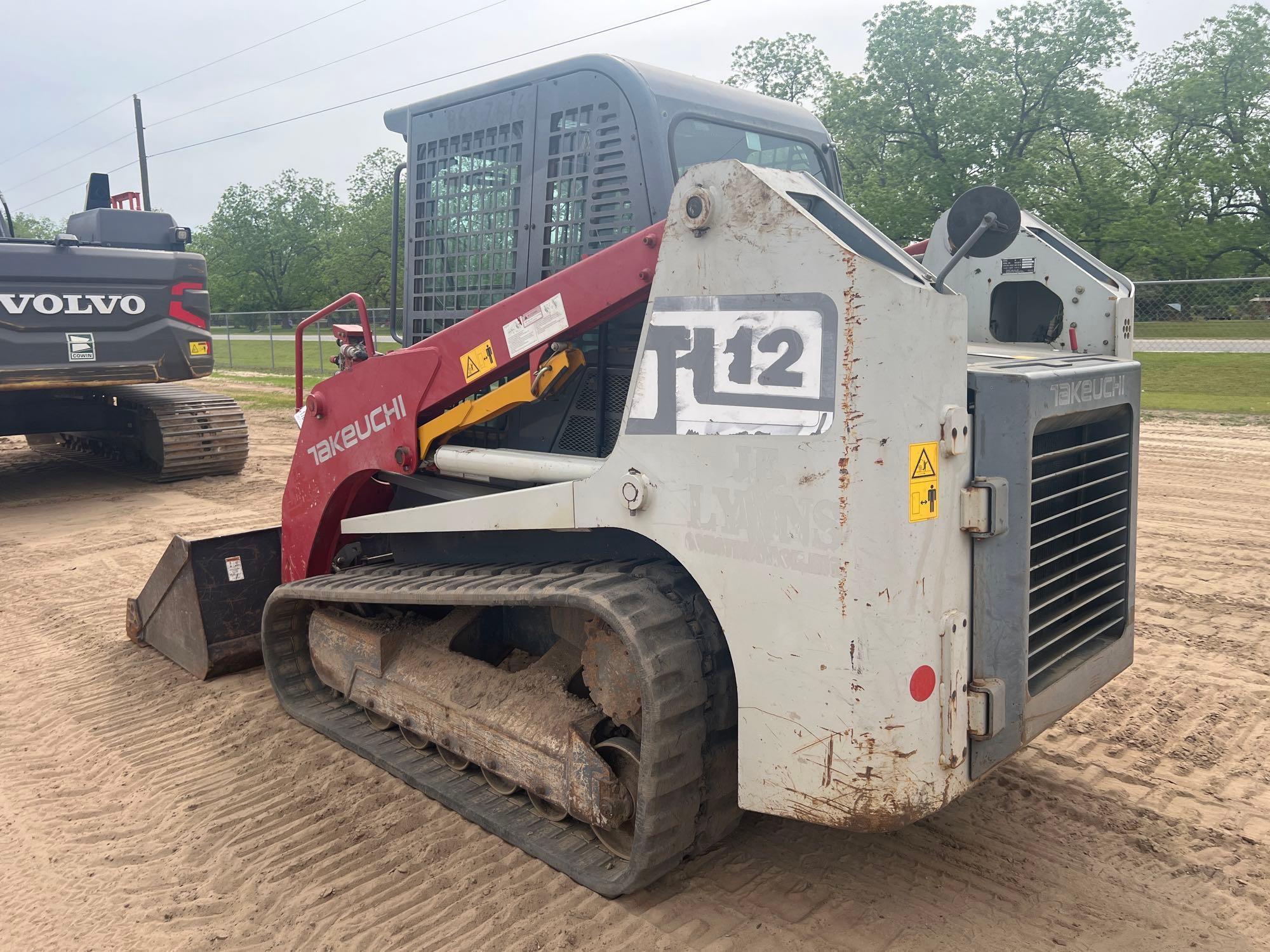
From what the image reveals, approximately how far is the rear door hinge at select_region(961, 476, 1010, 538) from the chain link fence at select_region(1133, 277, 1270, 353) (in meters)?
13.3

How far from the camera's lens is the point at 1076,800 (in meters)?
3.39

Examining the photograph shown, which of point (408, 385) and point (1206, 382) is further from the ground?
point (408, 385)

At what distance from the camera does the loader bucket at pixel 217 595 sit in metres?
4.75

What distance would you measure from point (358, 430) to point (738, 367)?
1904 mm

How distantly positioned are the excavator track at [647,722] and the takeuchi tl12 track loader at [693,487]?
1cm

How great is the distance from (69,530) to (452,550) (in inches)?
218

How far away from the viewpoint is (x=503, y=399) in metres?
3.39

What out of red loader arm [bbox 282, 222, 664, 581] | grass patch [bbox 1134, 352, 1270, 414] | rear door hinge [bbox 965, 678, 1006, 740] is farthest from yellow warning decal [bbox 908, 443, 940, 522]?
grass patch [bbox 1134, 352, 1270, 414]

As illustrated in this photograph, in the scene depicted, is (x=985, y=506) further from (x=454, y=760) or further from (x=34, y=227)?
(x=34, y=227)

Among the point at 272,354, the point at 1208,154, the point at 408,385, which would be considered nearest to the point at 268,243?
the point at 272,354

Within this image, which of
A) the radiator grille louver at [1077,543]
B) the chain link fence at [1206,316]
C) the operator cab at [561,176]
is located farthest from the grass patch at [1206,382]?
the operator cab at [561,176]

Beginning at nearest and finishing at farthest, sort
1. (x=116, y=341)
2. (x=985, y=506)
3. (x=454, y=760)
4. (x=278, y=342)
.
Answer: (x=985, y=506), (x=454, y=760), (x=116, y=341), (x=278, y=342)

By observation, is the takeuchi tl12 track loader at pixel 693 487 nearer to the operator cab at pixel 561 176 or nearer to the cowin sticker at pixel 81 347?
the operator cab at pixel 561 176

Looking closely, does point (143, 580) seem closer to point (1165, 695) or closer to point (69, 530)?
point (69, 530)
